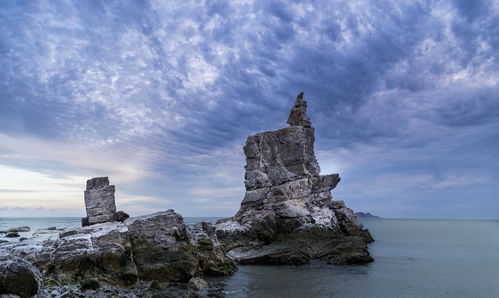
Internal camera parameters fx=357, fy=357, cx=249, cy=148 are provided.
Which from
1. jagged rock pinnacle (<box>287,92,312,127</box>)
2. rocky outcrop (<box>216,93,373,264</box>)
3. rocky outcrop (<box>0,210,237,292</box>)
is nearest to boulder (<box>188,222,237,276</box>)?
rocky outcrop (<box>0,210,237,292</box>)

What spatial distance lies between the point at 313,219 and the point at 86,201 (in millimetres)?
25226

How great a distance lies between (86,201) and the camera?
2573 cm

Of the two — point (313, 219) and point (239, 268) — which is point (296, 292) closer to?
point (239, 268)

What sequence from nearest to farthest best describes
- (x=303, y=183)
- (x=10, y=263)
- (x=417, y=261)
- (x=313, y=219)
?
(x=10, y=263) → (x=417, y=261) → (x=313, y=219) → (x=303, y=183)

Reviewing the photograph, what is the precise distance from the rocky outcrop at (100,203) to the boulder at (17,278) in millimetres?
12820

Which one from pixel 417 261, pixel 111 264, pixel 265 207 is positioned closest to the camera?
pixel 111 264

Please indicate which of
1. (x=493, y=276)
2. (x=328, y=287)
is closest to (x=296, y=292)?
(x=328, y=287)

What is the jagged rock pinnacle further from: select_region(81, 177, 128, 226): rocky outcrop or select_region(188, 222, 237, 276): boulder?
select_region(81, 177, 128, 226): rocky outcrop

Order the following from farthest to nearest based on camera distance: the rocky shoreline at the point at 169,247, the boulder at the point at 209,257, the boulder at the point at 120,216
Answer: the boulder at the point at 120,216
the boulder at the point at 209,257
the rocky shoreline at the point at 169,247

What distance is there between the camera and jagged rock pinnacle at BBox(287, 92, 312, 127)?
55609 mm

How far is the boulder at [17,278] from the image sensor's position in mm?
11953

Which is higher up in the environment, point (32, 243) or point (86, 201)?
point (86, 201)

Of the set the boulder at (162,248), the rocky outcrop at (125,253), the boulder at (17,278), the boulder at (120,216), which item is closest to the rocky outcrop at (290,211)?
the rocky outcrop at (125,253)

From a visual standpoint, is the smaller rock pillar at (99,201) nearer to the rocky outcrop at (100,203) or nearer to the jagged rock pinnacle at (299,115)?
the rocky outcrop at (100,203)
